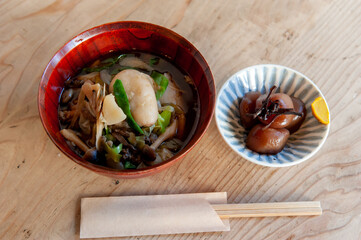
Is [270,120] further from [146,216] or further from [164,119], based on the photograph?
[146,216]

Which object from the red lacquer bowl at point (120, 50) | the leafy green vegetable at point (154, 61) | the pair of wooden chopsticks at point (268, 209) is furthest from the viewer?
the leafy green vegetable at point (154, 61)

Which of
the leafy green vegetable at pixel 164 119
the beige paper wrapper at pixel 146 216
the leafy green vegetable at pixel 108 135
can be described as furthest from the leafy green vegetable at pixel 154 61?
the beige paper wrapper at pixel 146 216

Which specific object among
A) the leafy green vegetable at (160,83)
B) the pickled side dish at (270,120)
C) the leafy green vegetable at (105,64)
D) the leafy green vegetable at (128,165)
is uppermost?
the leafy green vegetable at (105,64)

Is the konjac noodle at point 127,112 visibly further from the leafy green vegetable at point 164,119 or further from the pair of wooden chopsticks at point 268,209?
the pair of wooden chopsticks at point 268,209

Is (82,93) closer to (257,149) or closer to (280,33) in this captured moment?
(257,149)

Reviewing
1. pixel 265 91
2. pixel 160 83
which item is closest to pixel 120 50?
pixel 160 83

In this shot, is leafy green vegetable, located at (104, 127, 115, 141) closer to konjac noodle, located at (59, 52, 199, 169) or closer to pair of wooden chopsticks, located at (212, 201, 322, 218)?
konjac noodle, located at (59, 52, 199, 169)

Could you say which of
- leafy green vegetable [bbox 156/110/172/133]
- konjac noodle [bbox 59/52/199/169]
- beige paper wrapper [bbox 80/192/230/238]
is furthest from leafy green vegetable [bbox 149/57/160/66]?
beige paper wrapper [bbox 80/192/230/238]
